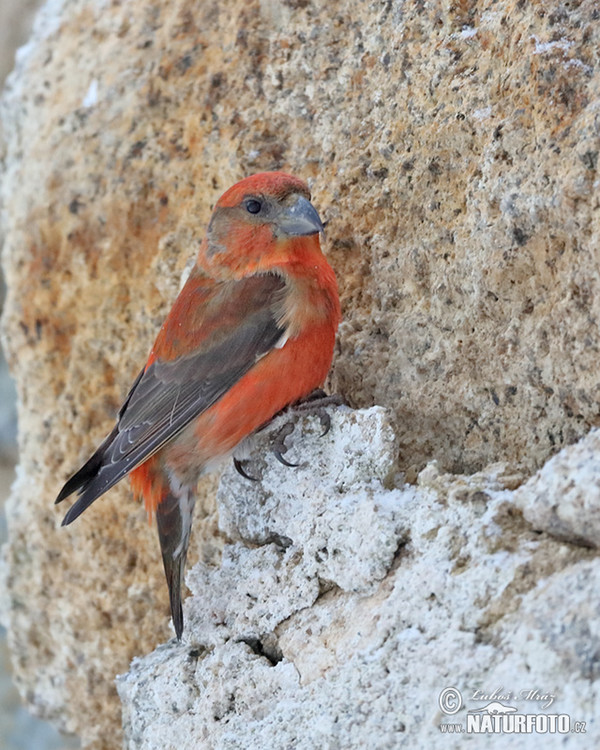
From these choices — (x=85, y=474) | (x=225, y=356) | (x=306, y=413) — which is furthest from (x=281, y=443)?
(x=85, y=474)

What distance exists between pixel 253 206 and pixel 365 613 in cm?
149

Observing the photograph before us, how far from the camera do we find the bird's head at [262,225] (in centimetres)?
305

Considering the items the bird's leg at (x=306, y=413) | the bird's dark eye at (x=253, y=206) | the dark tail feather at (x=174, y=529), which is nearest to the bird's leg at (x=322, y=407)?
the bird's leg at (x=306, y=413)

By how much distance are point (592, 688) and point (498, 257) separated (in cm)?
116

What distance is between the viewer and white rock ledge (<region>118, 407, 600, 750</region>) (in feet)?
6.37

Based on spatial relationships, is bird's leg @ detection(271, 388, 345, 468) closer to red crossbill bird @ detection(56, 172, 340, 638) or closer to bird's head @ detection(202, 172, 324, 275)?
red crossbill bird @ detection(56, 172, 340, 638)

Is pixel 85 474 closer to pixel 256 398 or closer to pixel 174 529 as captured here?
pixel 174 529

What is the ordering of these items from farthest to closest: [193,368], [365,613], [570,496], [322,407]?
[193,368]
[322,407]
[365,613]
[570,496]

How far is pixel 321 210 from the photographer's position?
3.21 metres

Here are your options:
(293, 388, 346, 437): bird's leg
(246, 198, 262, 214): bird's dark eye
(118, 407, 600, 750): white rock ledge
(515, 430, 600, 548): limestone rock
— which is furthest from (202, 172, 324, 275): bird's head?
(515, 430, 600, 548): limestone rock

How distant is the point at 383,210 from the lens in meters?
2.93

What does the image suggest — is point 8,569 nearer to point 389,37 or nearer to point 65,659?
point 65,659

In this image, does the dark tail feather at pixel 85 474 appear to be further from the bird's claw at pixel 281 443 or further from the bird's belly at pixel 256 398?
the bird's claw at pixel 281 443

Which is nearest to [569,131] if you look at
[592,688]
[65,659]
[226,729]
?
[592,688]
